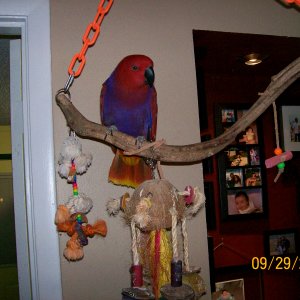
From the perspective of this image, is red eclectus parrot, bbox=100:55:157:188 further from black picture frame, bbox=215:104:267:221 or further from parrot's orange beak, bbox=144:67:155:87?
black picture frame, bbox=215:104:267:221

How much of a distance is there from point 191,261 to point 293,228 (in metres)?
1.14

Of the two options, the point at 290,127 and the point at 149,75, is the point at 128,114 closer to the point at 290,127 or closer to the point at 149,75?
the point at 149,75

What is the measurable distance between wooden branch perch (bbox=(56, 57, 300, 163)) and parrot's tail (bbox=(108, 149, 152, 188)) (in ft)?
0.46

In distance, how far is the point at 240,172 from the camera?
5.32 feet

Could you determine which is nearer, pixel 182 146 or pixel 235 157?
pixel 182 146

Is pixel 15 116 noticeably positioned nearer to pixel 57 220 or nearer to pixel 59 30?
pixel 59 30

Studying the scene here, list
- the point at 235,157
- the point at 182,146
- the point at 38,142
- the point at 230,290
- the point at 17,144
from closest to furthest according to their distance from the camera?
the point at 182,146 < the point at 38,142 < the point at 17,144 < the point at 230,290 < the point at 235,157

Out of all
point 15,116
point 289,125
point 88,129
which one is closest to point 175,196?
point 88,129

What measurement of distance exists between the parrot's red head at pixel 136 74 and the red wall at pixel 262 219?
32.8 inches

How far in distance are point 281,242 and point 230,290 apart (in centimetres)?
41

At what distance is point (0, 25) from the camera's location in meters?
0.78

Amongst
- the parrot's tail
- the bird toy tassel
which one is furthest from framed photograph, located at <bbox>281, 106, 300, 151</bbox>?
the bird toy tassel

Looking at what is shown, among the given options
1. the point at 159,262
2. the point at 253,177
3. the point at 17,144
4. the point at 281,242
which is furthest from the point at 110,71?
the point at 281,242
